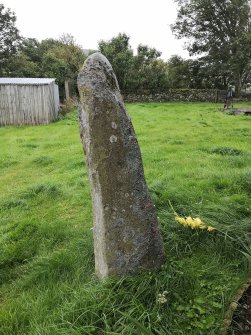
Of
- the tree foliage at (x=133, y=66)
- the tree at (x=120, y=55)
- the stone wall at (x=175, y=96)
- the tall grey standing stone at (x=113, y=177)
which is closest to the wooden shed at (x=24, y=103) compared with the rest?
the tree at (x=120, y=55)

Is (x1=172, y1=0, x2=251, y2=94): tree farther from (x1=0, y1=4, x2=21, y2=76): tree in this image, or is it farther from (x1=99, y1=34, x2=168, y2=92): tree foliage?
(x1=0, y1=4, x2=21, y2=76): tree

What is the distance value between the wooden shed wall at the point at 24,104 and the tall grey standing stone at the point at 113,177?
13.5m

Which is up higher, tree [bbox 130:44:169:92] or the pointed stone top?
tree [bbox 130:44:169:92]

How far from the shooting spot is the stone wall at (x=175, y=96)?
2760 cm

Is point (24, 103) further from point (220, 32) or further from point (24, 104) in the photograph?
point (220, 32)

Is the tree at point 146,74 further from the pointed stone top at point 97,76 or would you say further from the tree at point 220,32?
the pointed stone top at point 97,76

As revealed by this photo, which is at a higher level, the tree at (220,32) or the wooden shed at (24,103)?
the tree at (220,32)

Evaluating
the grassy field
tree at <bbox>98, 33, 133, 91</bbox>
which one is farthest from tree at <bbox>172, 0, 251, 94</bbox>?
the grassy field

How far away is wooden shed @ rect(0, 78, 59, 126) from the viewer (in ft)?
50.5

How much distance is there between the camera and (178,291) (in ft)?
8.71

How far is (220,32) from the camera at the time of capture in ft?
98.9

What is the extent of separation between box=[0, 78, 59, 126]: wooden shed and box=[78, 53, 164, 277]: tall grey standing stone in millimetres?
13532

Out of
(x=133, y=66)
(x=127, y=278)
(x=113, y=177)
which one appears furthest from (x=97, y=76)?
(x=133, y=66)

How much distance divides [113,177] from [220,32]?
31874mm
